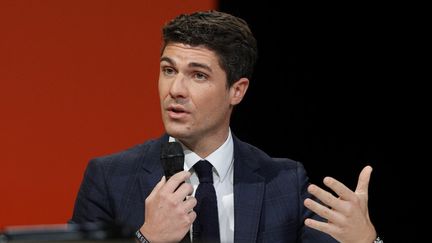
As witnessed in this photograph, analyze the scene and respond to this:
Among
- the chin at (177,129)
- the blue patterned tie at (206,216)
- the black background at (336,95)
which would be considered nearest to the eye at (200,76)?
the chin at (177,129)

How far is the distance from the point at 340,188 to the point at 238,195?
25cm

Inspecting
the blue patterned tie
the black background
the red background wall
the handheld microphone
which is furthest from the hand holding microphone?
the black background

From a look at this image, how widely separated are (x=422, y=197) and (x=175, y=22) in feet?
3.75

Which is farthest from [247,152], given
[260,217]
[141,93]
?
[141,93]

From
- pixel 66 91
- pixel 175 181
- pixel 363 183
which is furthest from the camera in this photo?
pixel 66 91

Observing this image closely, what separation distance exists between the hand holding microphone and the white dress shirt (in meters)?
0.21

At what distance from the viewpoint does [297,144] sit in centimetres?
254

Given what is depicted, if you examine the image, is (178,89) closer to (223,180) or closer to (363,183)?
(223,180)

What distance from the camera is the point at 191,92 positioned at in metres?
1.72

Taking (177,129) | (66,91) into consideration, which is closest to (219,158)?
(177,129)

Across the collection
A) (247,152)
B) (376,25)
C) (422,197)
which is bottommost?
(422,197)

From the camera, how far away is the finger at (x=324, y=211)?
1622 mm

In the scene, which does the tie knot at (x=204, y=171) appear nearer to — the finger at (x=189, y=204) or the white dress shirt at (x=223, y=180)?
the white dress shirt at (x=223, y=180)

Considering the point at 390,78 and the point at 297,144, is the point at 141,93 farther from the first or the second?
the point at 390,78
